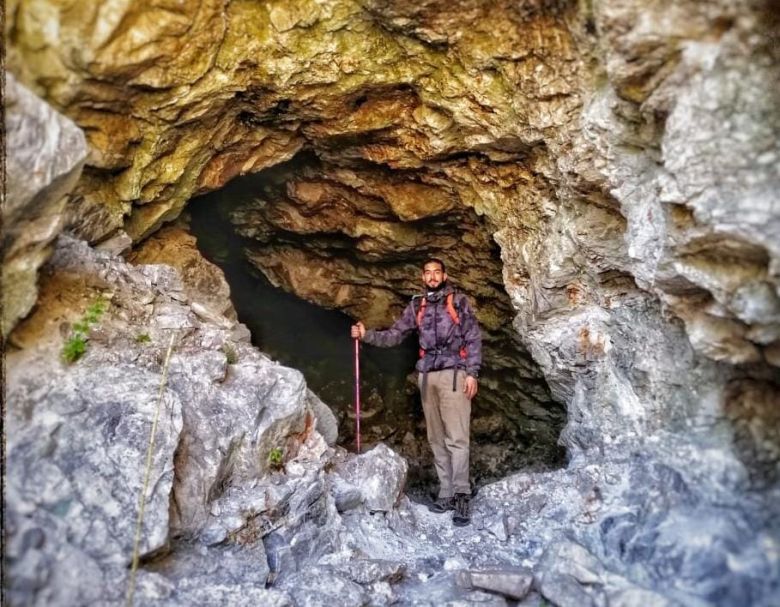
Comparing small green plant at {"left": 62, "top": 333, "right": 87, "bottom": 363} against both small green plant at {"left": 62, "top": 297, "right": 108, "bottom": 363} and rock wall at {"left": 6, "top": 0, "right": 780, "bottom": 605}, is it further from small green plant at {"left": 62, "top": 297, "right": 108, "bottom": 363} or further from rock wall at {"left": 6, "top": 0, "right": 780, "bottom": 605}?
rock wall at {"left": 6, "top": 0, "right": 780, "bottom": 605}

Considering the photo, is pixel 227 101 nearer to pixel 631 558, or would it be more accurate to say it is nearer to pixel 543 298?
pixel 543 298

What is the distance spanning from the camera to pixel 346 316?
10.8 m

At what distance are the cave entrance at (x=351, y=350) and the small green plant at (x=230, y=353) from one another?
125 inches

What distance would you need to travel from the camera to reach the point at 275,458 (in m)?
5.99

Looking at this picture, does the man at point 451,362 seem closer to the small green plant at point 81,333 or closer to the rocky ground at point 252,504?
the rocky ground at point 252,504

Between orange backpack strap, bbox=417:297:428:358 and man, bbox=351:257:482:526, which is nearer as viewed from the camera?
man, bbox=351:257:482:526

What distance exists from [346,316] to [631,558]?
6.68 m

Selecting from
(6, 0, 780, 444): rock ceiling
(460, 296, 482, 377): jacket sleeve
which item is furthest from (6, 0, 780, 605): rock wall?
(460, 296, 482, 377): jacket sleeve

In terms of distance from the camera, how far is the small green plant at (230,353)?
635 cm

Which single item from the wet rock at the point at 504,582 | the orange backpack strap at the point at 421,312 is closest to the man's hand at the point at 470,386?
the orange backpack strap at the point at 421,312

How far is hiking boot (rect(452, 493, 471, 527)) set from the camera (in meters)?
6.69

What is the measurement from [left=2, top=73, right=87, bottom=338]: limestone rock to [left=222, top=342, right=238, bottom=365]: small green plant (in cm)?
197

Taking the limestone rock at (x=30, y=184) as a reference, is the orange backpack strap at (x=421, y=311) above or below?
below

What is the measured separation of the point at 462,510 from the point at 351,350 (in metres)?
4.37
